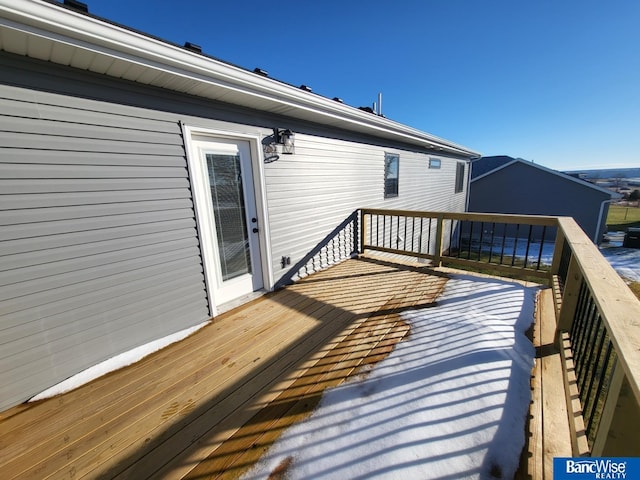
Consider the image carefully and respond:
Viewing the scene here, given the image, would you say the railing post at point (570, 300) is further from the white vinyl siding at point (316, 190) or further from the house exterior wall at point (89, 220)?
the house exterior wall at point (89, 220)

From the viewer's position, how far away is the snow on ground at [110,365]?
6.10 feet

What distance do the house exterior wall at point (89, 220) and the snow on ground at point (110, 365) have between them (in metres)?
0.05

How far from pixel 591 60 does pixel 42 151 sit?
13.8m

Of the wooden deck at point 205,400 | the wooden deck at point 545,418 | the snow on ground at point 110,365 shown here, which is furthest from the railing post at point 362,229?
the snow on ground at point 110,365

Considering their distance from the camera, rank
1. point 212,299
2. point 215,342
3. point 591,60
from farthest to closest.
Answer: point 591,60, point 212,299, point 215,342

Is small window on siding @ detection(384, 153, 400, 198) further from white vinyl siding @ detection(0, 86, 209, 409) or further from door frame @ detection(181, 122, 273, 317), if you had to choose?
white vinyl siding @ detection(0, 86, 209, 409)

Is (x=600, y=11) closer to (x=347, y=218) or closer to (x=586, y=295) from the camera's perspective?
(x=347, y=218)

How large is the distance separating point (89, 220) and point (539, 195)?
1778 centimetres

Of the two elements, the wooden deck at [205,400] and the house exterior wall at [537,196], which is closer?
the wooden deck at [205,400]

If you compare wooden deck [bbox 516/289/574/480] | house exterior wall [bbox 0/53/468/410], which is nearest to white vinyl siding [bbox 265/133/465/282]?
house exterior wall [bbox 0/53/468/410]

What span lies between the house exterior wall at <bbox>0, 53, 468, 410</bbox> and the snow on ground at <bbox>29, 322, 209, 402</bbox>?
0.05 m

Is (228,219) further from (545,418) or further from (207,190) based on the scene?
(545,418)

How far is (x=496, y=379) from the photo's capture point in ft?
5.69

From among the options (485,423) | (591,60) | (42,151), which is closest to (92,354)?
(42,151)
